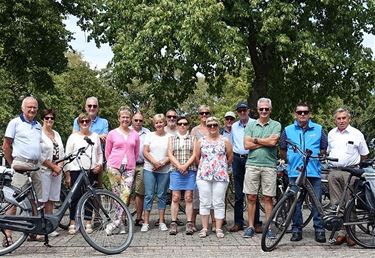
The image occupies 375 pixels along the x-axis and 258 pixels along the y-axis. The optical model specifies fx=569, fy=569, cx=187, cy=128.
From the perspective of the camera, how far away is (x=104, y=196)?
7457 mm

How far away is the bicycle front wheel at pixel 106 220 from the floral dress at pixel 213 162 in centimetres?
155

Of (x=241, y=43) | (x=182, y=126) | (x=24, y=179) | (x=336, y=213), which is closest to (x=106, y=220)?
(x=24, y=179)

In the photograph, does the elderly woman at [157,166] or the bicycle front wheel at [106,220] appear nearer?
the bicycle front wheel at [106,220]

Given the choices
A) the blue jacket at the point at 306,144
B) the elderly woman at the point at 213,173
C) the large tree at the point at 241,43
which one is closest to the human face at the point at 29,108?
the elderly woman at the point at 213,173

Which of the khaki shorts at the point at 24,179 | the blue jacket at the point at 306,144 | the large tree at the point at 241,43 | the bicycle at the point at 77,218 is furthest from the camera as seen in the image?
the large tree at the point at 241,43

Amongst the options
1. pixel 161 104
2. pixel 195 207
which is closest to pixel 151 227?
pixel 195 207

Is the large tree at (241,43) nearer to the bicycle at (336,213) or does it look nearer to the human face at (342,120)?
the human face at (342,120)

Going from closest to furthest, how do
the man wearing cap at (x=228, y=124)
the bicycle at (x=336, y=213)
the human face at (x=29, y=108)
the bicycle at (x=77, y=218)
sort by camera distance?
the bicycle at (x=77, y=218) → the bicycle at (x=336, y=213) → the human face at (x=29, y=108) → the man wearing cap at (x=228, y=124)

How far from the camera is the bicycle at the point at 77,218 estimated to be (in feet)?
23.5

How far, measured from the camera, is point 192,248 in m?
7.66

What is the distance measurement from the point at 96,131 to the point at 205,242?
2.64 metres

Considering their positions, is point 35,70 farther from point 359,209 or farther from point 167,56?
point 359,209

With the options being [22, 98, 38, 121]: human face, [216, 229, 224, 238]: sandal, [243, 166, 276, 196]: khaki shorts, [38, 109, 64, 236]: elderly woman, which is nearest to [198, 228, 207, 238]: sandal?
[216, 229, 224, 238]: sandal

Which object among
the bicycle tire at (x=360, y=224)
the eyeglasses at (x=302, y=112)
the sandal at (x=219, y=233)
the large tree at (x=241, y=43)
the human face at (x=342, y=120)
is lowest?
the sandal at (x=219, y=233)
